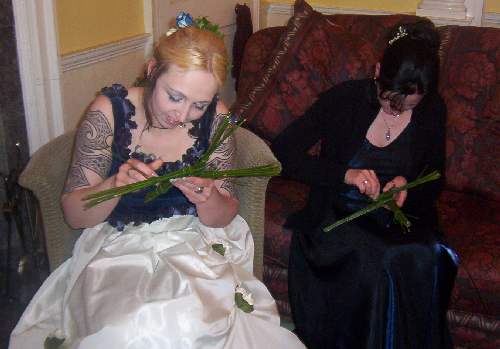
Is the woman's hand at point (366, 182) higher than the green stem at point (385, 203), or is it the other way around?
the woman's hand at point (366, 182)

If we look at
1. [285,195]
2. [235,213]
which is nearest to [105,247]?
[235,213]

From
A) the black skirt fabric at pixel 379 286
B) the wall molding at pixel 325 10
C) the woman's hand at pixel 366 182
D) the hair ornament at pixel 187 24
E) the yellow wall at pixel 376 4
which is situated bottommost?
the black skirt fabric at pixel 379 286

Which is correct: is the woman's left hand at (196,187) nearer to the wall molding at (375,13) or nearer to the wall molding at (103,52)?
the wall molding at (103,52)

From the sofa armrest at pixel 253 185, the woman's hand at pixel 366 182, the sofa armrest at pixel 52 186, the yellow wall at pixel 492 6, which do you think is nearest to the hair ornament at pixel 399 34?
the woman's hand at pixel 366 182

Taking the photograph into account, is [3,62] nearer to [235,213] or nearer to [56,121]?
[56,121]

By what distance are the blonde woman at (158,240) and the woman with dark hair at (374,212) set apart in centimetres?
33

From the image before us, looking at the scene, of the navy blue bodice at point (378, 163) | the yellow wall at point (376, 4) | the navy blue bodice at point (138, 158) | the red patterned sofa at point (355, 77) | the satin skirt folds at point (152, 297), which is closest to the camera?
the satin skirt folds at point (152, 297)

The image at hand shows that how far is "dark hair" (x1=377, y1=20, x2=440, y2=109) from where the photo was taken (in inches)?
68.9

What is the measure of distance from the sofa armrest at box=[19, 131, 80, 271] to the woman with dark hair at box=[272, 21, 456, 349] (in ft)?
2.45

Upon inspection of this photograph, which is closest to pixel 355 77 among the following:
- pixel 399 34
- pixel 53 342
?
pixel 399 34

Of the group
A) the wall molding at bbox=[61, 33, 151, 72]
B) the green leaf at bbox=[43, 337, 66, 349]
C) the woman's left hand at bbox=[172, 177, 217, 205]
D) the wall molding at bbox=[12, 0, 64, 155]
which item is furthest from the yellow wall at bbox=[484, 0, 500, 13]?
the green leaf at bbox=[43, 337, 66, 349]

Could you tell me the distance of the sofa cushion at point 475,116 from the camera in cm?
224

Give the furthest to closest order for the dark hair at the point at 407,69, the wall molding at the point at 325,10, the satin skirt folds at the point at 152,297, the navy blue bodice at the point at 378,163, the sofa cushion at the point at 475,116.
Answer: the wall molding at the point at 325,10, the sofa cushion at the point at 475,116, the navy blue bodice at the point at 378,163, the dark hair at the point at 407,69, the satin skirt folds at the point at 152,297

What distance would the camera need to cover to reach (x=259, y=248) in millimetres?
1874
